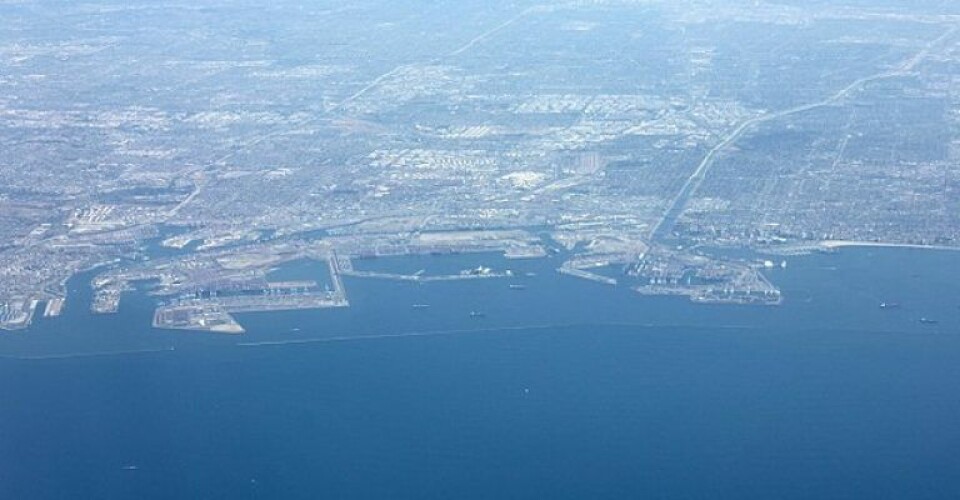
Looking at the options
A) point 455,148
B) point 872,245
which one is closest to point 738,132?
point 455,148

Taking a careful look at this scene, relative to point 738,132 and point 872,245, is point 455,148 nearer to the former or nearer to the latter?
point 738,132

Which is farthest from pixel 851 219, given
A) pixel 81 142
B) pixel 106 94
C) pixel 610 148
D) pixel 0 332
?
pixel 106 94

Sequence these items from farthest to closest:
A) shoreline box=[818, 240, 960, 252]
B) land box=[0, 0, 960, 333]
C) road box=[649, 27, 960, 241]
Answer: road box=[649, 27, 960, 241]
shoreline box=[818, 240, 960, 252]
land box=[0, 0, 960, 333]

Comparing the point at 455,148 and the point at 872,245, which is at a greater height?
the point at 455,148

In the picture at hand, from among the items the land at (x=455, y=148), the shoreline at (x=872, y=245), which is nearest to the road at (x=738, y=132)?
the land at (x=455, y=148)

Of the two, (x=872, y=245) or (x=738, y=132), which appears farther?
(x=738, y=132)

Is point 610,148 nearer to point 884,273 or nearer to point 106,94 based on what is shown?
point 884,273

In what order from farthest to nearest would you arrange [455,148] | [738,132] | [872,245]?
[738,132] → [455,148] → [872,245]

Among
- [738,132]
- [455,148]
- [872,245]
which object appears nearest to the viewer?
[872,245]

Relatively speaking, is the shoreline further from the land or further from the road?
the road

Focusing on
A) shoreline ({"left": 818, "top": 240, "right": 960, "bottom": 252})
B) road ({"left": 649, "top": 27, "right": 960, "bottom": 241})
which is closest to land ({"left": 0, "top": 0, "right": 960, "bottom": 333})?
road ({"left": 649, "top": 27, "right": 960, "bottom": 241})
